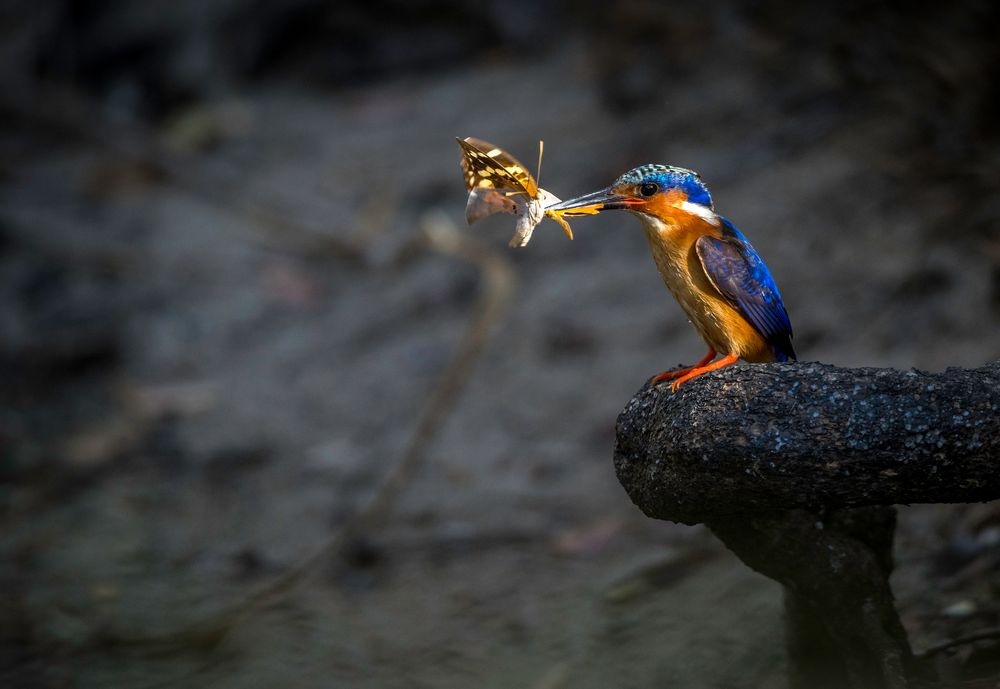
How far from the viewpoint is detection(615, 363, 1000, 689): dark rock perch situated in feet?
7.59

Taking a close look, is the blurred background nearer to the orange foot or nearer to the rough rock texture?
the rough rock texture

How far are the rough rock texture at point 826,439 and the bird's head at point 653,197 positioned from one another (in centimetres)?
42

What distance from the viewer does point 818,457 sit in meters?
2.36

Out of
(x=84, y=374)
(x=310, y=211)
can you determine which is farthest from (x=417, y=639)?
(x=310, y=211)

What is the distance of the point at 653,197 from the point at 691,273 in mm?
209

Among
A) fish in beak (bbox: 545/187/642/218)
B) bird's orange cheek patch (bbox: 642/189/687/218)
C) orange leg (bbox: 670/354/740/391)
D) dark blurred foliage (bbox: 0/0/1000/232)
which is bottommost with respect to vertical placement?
orange leg (bbox: 670/354/740/391)

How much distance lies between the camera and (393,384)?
6.54m

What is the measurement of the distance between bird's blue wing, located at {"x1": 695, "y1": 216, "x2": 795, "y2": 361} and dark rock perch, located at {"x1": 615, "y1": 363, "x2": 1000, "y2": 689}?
206 mm

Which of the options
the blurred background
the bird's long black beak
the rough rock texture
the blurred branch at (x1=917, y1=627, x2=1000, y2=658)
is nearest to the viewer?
the rough rock texture

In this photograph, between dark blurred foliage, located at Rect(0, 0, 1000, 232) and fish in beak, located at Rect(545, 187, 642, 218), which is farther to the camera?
dark blurred foliage, located at Rect(0, 0, 1000, 232)

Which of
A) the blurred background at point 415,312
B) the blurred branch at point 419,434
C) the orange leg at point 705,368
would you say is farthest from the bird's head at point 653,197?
the blurred branch at point 419,434

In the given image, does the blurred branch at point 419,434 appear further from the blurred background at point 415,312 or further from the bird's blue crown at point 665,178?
the bird's blue crown at point 665,178

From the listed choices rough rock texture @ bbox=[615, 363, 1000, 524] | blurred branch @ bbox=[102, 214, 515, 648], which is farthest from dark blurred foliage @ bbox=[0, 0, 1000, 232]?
rough rock texture @ bbox=[615, 363, 1000, 524]

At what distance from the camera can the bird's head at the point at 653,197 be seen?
104 inches
